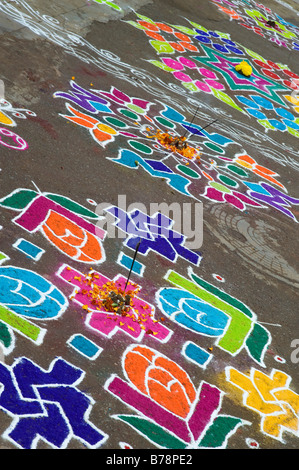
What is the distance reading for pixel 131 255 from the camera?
5.93m

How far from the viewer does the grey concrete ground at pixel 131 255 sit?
4266 millimetres

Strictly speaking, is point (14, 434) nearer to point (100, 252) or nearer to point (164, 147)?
point (100, 252)

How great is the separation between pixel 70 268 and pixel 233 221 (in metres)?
2.88

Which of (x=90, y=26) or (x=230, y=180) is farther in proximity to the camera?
(x=90, y=26)

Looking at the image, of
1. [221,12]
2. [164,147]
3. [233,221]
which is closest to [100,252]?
[233,221]

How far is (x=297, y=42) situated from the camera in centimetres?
1719

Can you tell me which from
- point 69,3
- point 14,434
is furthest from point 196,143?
point 14,434

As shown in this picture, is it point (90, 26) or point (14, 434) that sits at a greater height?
point (90, 26)

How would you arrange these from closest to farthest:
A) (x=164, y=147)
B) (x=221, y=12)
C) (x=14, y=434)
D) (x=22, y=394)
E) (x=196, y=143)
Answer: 1. (x=14, y=434)
2. (x=22, y=394)
3. (x=164, y=147)
4. (x=196, y=143)
5. (x=221, y=12)

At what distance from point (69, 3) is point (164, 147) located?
4664 millimetres

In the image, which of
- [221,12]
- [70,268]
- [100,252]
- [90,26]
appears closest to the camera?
[70,268]

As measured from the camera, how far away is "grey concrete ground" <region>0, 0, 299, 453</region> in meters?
4.27

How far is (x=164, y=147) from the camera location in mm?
→ 8359
